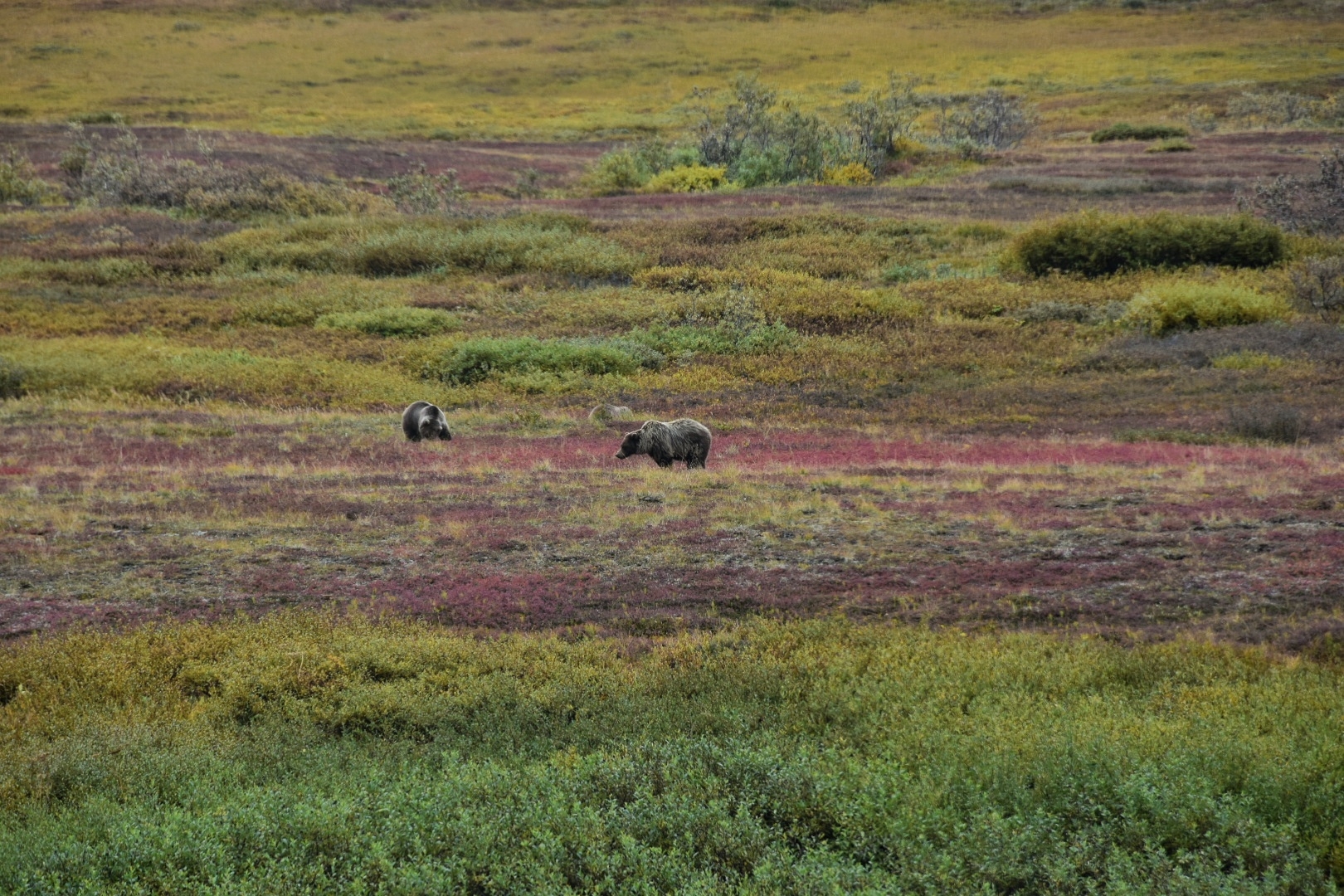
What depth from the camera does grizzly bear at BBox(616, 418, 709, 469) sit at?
58.3 feet

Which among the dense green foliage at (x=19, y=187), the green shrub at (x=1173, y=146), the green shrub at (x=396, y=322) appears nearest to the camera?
the green shrub at (x=396, y=322)

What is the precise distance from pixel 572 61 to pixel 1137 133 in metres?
57.0

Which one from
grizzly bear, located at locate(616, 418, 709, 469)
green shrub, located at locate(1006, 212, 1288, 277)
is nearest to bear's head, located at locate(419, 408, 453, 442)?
grizzly bear, located at locate(616, 418, 709, 469)

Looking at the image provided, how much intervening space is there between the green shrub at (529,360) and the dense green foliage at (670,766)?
1868 cm

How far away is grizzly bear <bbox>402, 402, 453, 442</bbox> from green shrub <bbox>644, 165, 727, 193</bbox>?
112 feet

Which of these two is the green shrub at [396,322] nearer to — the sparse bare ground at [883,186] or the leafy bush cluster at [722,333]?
the leafy bush cluster at [722,333]

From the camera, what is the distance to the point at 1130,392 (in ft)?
77.3

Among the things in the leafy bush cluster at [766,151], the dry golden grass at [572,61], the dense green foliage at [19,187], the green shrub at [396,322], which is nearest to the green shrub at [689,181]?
the leafy bush cluster at [766,151]

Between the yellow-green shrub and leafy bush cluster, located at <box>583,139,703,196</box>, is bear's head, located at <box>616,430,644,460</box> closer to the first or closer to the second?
leafy bush cluster, located at <box>583,139,703,196</box>

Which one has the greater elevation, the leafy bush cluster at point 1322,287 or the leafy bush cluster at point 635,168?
the leafy bush cluster at point 635,168

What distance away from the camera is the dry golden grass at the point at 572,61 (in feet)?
266

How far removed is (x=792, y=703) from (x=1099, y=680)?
7.48ft

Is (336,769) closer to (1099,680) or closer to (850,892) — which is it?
(850,892)

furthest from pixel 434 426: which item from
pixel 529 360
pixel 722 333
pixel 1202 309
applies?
pixel 1202 309
